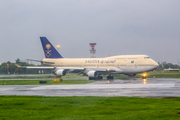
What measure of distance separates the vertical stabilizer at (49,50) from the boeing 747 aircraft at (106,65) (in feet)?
4.41

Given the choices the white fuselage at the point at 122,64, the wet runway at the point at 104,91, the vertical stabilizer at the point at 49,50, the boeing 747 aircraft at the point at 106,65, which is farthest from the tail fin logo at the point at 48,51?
the wet runway at the point at 104,91

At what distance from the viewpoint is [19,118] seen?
465 inches

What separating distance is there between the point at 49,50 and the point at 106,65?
14.9 m

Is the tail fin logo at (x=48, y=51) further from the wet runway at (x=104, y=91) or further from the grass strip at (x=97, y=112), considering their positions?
the grass strip at (x=97, y=112)

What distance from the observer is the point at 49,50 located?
61.7 m

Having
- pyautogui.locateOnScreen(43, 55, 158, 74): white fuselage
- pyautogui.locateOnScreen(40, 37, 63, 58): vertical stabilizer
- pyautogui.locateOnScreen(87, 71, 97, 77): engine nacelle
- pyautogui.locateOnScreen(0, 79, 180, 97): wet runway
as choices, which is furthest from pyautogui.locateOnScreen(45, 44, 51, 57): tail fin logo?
pyautogui.locateOnScreen(0, 79, 180, 97): wet runway

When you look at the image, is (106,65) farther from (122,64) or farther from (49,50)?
(49,50)

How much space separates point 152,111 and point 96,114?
111 inches

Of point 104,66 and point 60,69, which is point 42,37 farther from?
point 104,66

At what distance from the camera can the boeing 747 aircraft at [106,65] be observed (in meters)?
52.5

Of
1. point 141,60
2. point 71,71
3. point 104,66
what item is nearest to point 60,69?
point 71,71

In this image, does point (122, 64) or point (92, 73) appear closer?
point (92, 73)

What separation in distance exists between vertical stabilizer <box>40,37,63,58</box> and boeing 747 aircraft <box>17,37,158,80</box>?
4.41 feet

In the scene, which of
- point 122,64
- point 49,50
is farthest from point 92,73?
point 49,50
